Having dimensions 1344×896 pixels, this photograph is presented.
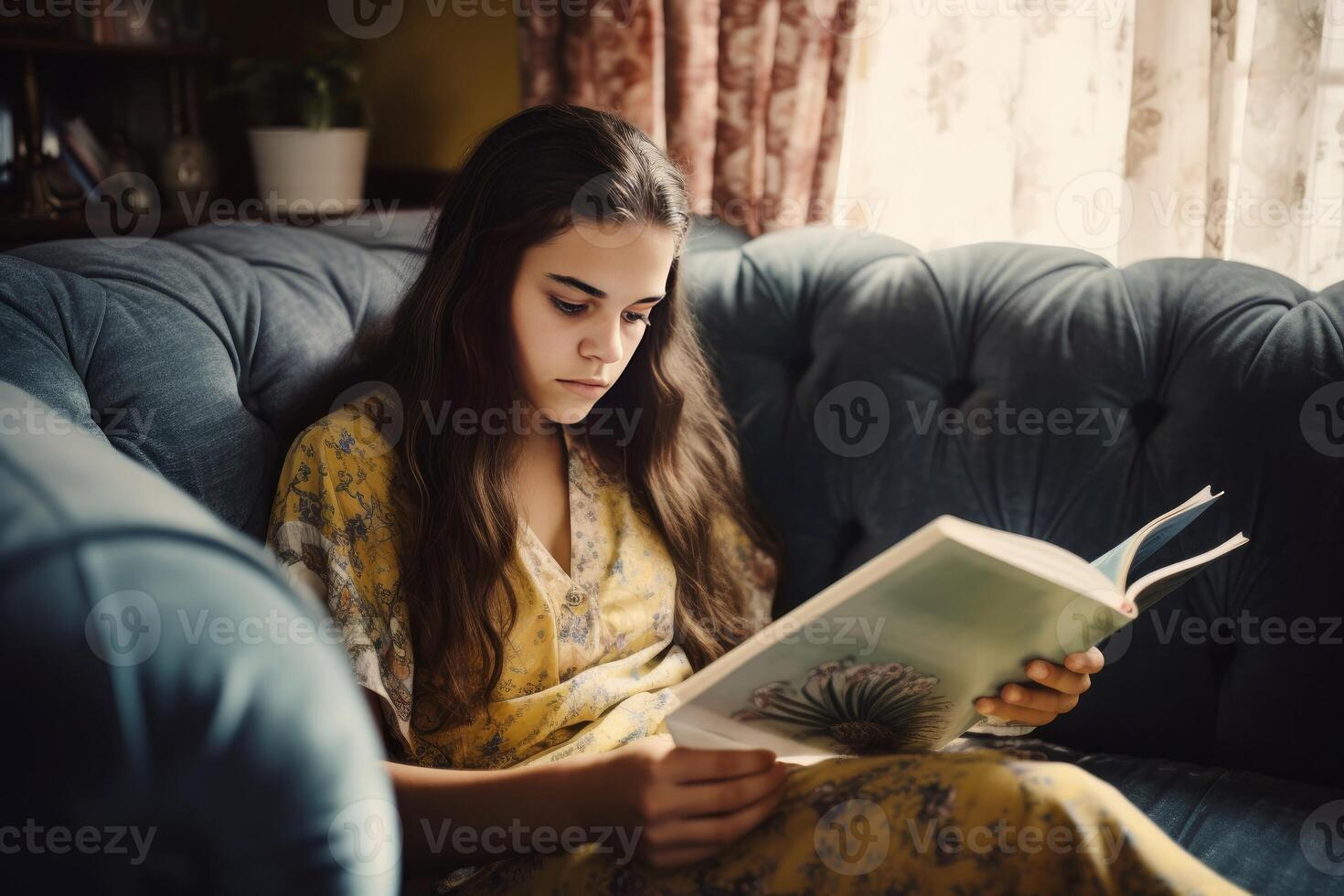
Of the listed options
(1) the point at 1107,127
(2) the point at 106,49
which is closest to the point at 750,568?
(1) the point at 1107,127

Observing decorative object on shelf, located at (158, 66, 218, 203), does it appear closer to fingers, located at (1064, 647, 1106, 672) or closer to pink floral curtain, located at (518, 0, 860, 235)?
pink floral curtain, located at (518, 0, 860, 235)

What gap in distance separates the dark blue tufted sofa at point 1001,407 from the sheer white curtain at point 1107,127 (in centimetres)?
25

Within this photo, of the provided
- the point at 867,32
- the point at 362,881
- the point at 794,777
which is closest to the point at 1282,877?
the point at 794,777

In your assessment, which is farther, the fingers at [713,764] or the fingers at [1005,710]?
the fingers at [1005,710]

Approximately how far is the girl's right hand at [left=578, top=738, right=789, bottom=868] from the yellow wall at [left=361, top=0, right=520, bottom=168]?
1.88 m

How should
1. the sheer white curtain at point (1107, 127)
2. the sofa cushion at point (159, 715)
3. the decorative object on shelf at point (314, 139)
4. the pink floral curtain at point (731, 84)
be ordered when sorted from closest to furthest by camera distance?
the sofa cushion at point (159, 715), the sheer white curtain at point (1107, 127), the pink floral curtain at point (731, 84), the decorative object on shelf at point (314, 139)

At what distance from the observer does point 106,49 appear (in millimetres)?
2209

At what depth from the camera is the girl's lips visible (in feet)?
3.58

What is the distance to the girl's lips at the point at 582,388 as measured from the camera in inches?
43.0

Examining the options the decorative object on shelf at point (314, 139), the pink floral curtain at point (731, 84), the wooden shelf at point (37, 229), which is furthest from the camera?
the decorative object on shelf at point (314, 139)

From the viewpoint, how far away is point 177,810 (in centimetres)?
51

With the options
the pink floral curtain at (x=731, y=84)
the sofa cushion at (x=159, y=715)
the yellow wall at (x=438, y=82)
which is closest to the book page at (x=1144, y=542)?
the sofa cushion at (x=159, y=715)

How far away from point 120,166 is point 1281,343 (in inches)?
88.9

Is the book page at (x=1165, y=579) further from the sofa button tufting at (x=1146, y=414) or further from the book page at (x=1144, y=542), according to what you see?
the sofa button tufting at (x=1146, y=414)
